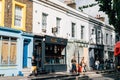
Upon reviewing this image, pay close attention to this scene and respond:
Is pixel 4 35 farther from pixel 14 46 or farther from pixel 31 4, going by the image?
pixel 31 4

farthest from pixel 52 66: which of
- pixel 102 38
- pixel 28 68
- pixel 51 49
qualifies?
pixel 102 38

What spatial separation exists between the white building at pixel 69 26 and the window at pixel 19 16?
1.77 meters

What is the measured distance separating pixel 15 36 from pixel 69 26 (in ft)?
34.1

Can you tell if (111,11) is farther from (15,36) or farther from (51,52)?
(15,36)

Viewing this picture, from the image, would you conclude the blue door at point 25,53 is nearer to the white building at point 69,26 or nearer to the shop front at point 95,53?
the white building at point 69,26

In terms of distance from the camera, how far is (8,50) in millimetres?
22969

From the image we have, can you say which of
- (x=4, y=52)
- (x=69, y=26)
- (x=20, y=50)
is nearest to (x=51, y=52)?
(x=69, y=26)

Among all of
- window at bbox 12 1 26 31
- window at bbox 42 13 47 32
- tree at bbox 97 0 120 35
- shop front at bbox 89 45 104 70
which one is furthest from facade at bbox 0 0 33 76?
shop front at bbox 89 45 104 70

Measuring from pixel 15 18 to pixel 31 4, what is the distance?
8.98ft

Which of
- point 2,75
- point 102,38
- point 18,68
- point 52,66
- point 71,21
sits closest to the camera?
point 2,75

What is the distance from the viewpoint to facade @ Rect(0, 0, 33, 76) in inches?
882

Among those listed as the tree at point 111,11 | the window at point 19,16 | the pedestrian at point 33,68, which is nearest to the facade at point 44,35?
the window at point 19,16

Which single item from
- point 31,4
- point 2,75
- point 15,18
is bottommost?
point 2,75

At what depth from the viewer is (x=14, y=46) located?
2364cm
